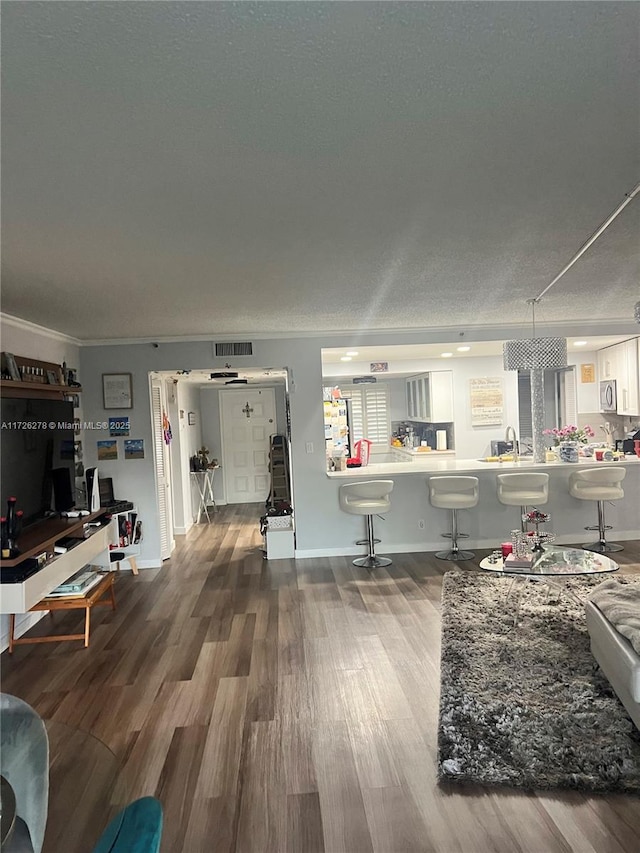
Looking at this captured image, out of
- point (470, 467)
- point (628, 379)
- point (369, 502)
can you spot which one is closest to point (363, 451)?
point (470, 467)

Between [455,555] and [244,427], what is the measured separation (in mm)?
5396

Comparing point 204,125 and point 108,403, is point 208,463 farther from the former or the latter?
point 204,125

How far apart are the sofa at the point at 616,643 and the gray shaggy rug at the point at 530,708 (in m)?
0.15

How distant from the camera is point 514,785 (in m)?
2.49

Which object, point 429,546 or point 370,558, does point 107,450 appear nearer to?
point 370,558

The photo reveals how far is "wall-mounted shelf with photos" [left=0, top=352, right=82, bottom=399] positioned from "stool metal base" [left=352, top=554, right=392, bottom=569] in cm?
338

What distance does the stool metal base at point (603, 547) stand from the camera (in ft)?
20.1

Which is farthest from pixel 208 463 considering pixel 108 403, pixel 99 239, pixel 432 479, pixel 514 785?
pixel 514 785

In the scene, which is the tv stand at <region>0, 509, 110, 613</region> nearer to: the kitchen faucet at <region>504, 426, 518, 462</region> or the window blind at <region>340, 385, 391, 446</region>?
the kitchen faucet at <region>504, 426, 518, 462</region>

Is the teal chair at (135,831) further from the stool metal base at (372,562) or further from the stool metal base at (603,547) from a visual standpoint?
the stool metal base at (603,547)

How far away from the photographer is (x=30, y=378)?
4637mm

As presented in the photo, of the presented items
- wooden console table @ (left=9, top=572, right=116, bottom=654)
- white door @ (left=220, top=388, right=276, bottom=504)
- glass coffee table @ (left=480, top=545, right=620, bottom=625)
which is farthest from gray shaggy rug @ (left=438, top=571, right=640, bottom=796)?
white door @ (left=220, top=388, right=276, bottom=504)

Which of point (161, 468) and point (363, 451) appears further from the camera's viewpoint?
point (363, 451)

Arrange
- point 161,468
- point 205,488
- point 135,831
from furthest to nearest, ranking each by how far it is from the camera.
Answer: point 205,488, point 161,468, point 135,831
